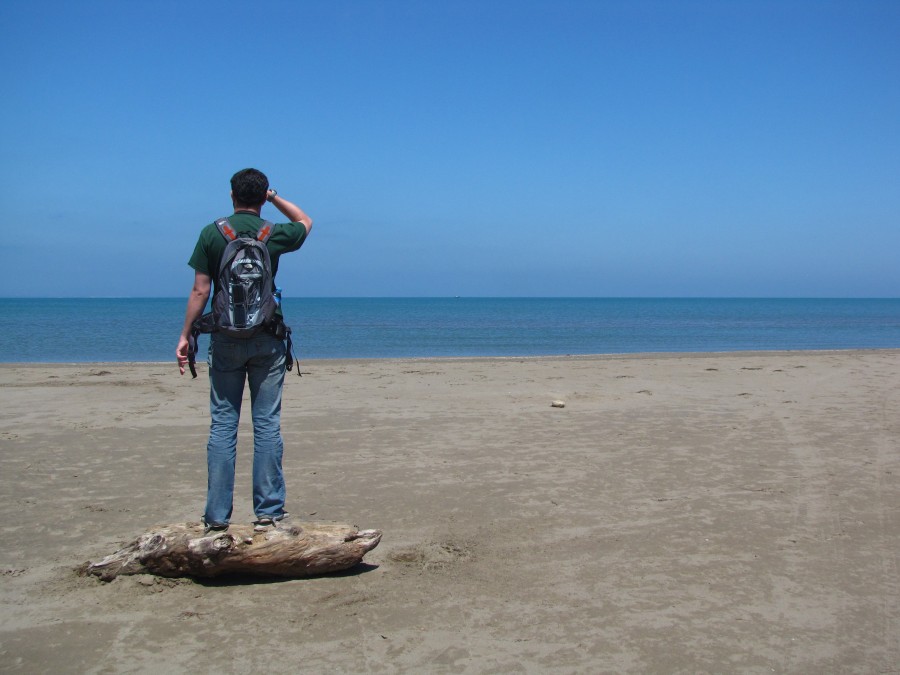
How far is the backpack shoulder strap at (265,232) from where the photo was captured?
13.5 ft

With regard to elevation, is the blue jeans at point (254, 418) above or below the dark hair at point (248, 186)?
below

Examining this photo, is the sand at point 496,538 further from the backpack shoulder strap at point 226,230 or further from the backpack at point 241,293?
the backpack shoulder strap at point 226,230

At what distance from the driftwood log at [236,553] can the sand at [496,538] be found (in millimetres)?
97

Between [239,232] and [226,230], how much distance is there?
66 mm

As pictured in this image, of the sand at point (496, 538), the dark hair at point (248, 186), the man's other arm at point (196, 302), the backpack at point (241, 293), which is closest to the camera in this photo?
the sand at point (496, 538)

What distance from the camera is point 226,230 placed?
4098 mm

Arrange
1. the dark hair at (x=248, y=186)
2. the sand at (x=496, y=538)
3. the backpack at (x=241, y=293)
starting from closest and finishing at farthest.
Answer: the sand at (x=496, y=538), the backpack at (x=241, y=293), the dark hair at (x=248, y=186)

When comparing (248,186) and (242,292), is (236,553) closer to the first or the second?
(242,292)

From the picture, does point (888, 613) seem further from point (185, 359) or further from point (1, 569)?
point (1, 569)

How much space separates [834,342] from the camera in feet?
110

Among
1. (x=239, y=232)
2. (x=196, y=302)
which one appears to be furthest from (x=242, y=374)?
(x=239, y=232)

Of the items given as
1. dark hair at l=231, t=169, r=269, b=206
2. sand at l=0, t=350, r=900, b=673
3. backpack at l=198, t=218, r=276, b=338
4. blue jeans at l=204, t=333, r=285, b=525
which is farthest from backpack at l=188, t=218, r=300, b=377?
sand at l=0, t=350, r=900, b=673

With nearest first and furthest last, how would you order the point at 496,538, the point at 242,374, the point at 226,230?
the point at 226,230
the point at 242,374
the point at 496,538

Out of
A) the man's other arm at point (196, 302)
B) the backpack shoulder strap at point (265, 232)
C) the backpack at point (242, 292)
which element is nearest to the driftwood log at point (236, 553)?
the man's other arm at point (196, 302)
